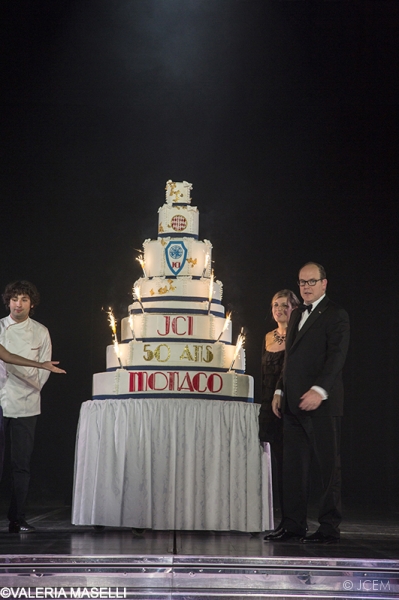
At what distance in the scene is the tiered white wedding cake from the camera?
17.0ft

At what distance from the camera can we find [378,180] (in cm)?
774

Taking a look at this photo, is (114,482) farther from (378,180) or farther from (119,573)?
(378,180)

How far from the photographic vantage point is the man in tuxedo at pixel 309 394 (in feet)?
12.9

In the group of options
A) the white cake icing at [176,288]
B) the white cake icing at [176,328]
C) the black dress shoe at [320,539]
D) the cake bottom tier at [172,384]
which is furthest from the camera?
the white cake icing at [176,288]

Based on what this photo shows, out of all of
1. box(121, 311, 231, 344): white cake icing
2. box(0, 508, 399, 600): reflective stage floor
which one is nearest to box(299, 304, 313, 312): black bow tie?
box(121, 311, 231, 344): white cake icing

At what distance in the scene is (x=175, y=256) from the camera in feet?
18.8

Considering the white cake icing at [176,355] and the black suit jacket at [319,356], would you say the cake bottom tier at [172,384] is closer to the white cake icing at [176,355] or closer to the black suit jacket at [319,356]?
the white cake icing at [176,355]

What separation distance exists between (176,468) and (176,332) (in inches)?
37.8

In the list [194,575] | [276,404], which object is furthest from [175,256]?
[194,575]

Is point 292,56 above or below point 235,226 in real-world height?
above

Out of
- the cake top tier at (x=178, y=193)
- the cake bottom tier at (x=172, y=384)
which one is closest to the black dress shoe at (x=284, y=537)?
the cake bottom tier at (x=172, y=384)

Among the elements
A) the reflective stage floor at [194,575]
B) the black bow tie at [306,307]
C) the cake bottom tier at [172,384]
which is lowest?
the reflective stage floor at [194,575]

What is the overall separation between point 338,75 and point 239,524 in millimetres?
4602

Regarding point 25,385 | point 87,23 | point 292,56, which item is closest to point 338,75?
point 292,56
